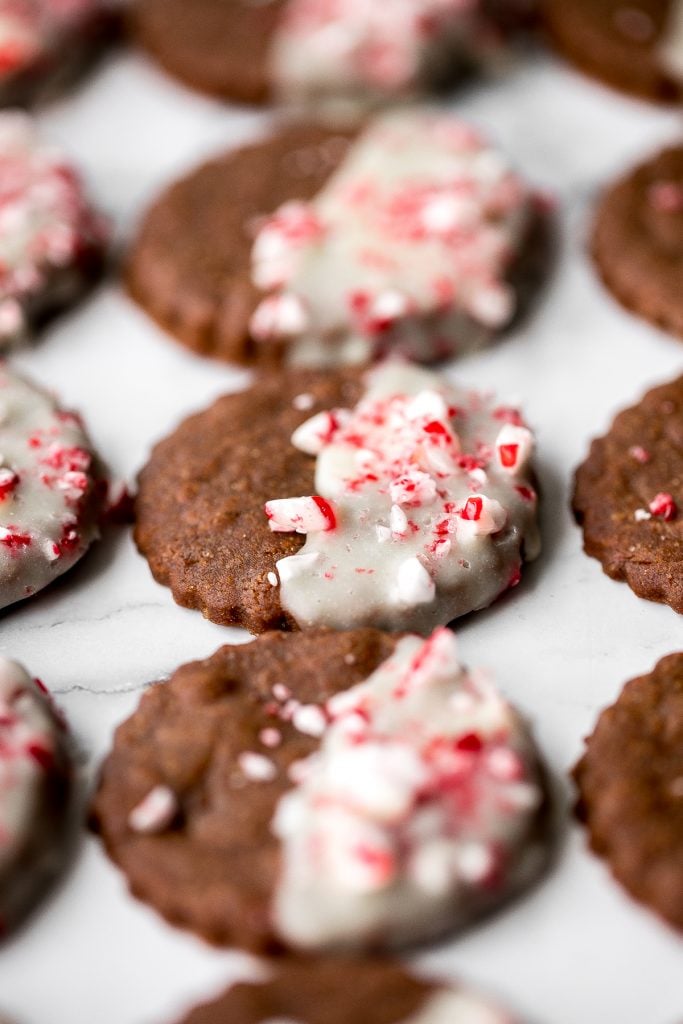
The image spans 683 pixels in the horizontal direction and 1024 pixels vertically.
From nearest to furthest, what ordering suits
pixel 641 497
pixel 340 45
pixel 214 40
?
1. pixel 641 497
2. pixel 340 45
3. pixel 214 40

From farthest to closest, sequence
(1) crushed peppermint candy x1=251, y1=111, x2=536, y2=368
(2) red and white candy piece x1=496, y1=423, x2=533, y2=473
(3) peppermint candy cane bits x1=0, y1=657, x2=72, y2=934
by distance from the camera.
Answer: (1) crushed peppermint candy x1=251, y1=111, x2=536, y2=368 → (2) red and white candy piece x1=496, y1=423, x2=533, y2=473 → (3) peppermint candy cane bits x1=0, y1=657, x2=72, y2=934

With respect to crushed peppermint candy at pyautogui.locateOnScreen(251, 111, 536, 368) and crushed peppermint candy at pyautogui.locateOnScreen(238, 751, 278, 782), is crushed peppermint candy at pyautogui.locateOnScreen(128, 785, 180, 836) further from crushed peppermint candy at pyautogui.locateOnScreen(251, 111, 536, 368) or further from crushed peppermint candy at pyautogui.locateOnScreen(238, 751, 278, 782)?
crushed peppermint candy at pyautogui.locateOnScreen(251, 111, 536, 368)

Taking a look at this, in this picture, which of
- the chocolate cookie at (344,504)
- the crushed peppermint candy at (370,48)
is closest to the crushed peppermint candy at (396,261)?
the chocolate cookie at (344,504)

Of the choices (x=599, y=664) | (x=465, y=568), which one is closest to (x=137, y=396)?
(x=465, y=568)

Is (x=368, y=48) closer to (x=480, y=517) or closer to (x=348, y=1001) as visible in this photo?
(x=480, y=517)

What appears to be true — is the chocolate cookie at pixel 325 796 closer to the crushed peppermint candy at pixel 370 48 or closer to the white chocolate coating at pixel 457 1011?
the white chocolate coating at pixel 457 1011

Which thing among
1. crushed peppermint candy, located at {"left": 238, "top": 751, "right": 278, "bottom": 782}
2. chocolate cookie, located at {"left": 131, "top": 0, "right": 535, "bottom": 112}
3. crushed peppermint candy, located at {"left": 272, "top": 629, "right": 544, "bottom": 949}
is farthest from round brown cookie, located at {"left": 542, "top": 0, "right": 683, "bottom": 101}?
crushed peppermint candy, located at {"left": 238, "top": 751, "right": 278, "bottom": 782}

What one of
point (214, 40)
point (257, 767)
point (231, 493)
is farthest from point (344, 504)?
point (214, 40)
